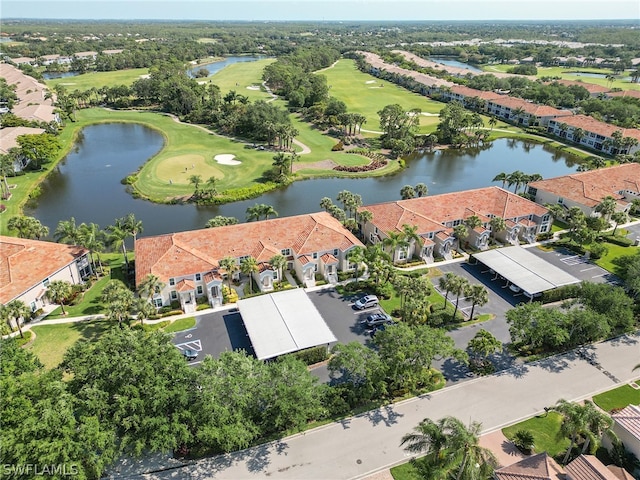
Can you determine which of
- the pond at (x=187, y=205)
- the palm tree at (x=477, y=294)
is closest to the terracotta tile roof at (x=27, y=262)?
the pond at (x=187, y=205)

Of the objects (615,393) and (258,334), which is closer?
(615,393)

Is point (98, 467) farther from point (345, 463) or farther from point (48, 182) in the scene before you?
point (48, 182)

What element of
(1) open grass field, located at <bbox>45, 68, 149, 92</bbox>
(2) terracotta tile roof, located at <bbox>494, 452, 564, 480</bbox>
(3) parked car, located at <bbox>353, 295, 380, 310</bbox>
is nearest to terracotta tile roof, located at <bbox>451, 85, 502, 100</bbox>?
(3) parked car, located at <bbox>353, 295, 380, 310</bbox>

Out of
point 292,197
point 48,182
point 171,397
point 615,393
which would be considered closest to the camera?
point 171,397

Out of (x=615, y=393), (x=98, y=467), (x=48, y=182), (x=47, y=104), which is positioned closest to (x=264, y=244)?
(x=98, y=467)

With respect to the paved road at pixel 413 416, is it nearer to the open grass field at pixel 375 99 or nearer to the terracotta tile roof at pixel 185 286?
the terracotta tile roof at pixel 185 286

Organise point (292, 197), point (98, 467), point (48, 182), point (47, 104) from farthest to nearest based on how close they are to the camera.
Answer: point (47, 104)
point (48, 182)
point (292, 197)
point (98, 467)

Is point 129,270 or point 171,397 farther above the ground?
point 171,397
